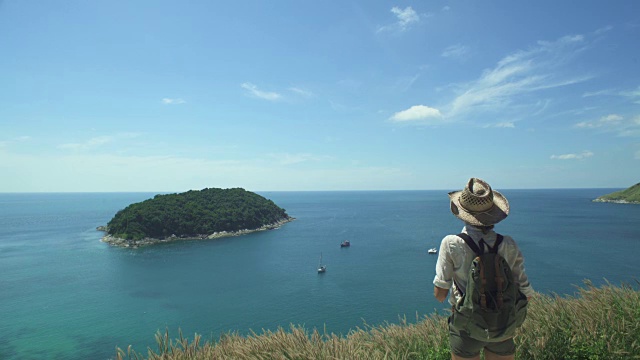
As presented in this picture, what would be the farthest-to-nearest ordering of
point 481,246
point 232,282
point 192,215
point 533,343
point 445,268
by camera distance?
point 192,215 < point 232,282 < point 533,343 < point 445,268 < point 481,246

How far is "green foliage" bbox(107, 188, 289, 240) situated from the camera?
2591 inches

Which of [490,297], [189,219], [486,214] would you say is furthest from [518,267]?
[189,219]

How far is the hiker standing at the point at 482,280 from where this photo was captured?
2.55 meters

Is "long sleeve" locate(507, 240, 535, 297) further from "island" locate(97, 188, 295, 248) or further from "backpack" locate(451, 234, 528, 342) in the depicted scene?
"island" locate(97, 188, 295, 248)

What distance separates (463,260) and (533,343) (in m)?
2.71

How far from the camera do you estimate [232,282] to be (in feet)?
136

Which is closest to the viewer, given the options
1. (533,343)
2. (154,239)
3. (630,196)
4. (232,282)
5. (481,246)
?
(481,246)

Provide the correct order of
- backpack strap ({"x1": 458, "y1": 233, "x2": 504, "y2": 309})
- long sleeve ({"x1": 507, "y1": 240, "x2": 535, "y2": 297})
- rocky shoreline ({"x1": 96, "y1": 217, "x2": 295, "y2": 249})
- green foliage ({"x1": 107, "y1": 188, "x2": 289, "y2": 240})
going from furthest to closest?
green foliage ({"x1": 107, "y1": 188, "x2": 289, "y2": 240}), rocky shoreline ({"x1": 96, "y1": 217, "x2": 295, "y2": 249}), long sleeve ({"x1": 507, "y1": 240, "x2": 535, "y2": 297}), backpack strap ({"x1": 458, "y1": 233, "x2": 504, "y2": 309})

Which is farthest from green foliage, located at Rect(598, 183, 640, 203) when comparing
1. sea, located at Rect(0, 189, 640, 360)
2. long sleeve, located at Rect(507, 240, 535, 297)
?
long sleeve, located at Rect(507, 240, 535, 297)

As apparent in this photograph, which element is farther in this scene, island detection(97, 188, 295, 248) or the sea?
island detection(97, 188, 295, 248)

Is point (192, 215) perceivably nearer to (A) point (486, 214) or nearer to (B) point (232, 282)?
(B) point (232, 282)

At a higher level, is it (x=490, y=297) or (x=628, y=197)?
(x=490, y=297)

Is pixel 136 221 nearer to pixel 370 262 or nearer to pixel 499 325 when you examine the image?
pixel 370 262

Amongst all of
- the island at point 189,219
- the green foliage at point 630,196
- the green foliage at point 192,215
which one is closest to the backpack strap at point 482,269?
the island at point 189,219
